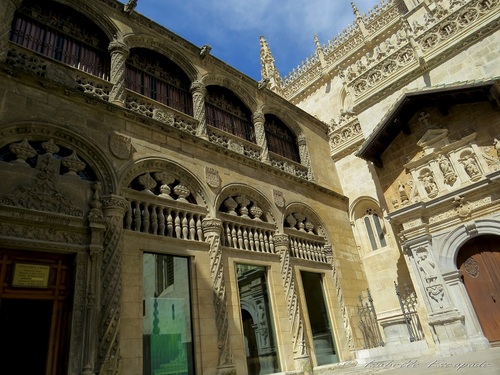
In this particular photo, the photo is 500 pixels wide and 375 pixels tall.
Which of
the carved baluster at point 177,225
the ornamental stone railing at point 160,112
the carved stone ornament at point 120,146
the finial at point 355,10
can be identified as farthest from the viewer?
the finial at point 355,10

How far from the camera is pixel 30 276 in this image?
5.82 meters

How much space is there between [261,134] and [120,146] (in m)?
5.63

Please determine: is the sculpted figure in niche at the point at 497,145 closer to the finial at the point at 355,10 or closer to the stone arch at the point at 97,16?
the stone arch at the point at 97,16

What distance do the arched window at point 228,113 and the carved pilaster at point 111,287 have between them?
16.9 ft

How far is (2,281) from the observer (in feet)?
18.1

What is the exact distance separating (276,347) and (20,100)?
8090 millimetres

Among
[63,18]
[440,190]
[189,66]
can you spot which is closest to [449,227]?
[440,190]

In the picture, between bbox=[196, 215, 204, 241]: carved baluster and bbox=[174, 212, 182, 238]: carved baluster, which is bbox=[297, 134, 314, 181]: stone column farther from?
bbox=[174, 212, 182, 238]: carved baluster

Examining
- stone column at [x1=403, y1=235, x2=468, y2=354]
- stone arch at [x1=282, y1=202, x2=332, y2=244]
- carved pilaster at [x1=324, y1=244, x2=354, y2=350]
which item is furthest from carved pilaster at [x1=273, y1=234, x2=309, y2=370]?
stone column at [x1=403, y1=235, x2=468, y2=354]

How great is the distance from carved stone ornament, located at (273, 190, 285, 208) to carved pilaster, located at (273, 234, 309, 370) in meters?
1.06

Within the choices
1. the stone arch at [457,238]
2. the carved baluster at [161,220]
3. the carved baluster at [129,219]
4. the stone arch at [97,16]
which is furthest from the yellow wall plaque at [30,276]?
the stone arch at [457,238]

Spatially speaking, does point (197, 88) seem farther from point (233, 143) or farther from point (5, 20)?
point (5, 20)

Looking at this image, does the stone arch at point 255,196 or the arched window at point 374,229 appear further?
the arched window at point 374,229

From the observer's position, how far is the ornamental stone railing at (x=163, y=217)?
7.52 m
